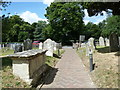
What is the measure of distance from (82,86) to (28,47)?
6.99 metres

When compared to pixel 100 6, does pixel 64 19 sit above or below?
above

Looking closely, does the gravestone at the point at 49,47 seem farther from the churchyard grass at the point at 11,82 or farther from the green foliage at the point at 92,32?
the green foliage at the point at 92,32

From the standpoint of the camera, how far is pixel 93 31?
63.1 m

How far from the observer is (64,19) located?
44.8 m

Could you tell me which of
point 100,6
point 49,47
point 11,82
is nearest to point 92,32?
point 49,47

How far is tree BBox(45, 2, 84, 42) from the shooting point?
44000mm

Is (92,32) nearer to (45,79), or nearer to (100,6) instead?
(100,6)

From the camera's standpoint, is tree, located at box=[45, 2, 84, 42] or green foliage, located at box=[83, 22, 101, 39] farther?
green foliage, located at box=[83, 22, 101, 39]

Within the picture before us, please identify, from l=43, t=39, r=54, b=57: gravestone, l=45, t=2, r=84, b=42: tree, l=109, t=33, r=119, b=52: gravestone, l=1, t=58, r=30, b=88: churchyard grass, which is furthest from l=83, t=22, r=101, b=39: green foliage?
l=1, t=58, r=30, b=88: churchyard grass

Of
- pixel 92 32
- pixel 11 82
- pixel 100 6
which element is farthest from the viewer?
pixel 92 32

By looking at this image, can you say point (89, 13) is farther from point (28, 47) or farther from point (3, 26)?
point (3, 26)

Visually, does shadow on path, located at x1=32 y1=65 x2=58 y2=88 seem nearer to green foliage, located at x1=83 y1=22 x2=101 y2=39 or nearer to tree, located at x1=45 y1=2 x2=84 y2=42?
tree, located at x1=45 y1=2 x2=84 y2=42

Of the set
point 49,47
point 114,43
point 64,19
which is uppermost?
point 64,19

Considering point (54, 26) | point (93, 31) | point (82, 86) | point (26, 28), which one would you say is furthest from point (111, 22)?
point (82, 86)
